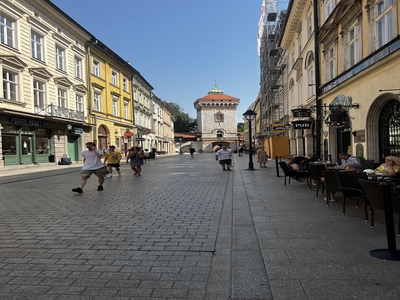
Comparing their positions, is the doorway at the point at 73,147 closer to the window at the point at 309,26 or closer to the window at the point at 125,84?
the window at the point at 125,84

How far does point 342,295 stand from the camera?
2855 mm

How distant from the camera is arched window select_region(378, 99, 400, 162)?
35.4 ft

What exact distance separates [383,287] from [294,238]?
162 centimetres

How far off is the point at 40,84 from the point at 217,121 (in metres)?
65.9

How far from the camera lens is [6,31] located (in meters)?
20.3

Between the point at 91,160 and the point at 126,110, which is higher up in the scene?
the point at 126,110

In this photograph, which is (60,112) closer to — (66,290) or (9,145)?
(9,145)

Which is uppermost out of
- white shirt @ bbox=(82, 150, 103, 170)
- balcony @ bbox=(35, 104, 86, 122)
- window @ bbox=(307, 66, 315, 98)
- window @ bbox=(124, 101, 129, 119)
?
window @ bbox=(124, 101, 129, 119)

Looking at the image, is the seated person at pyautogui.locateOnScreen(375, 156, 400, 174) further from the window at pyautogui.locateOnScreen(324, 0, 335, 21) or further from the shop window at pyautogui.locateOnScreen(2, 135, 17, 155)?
the shop window at pyautogui.locateOnScreen(2, 135, 17, 155)

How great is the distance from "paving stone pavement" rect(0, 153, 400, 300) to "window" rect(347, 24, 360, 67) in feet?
28.3

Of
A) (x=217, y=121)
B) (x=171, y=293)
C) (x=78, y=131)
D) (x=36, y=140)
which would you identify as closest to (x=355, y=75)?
(x=171, y=293)

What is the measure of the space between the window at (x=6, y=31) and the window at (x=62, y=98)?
6202mm

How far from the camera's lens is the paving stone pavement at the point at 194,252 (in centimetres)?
306

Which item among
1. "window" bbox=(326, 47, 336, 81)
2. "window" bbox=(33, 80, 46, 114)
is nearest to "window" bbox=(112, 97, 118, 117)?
"window" bbox=(33, 80, 46, 114)
